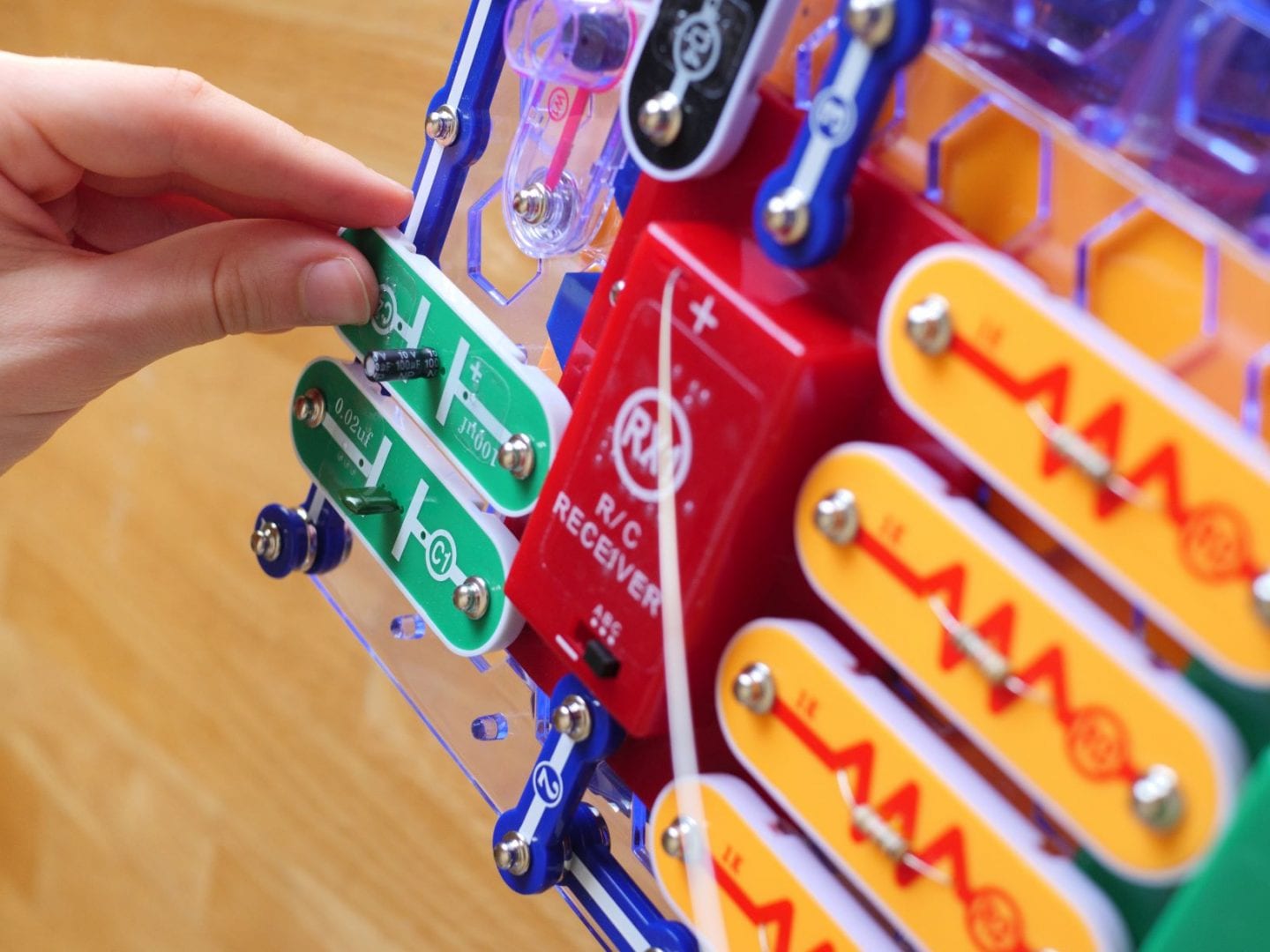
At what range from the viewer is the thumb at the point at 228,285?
0.46 metres

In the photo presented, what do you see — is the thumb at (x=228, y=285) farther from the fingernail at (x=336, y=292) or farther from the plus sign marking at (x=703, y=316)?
the plus sign marking at (x=703, y=316)

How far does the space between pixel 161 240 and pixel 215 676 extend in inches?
16.0

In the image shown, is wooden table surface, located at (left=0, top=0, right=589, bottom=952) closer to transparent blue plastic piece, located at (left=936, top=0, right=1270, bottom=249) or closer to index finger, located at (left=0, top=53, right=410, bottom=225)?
index finger, located at (left=0, top=53, right=410, bottom=225)

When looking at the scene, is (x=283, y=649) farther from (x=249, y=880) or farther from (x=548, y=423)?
(x=548, y=423)

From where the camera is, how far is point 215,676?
0.83 metres

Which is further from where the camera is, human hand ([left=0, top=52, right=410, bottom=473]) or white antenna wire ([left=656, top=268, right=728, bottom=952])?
human hand ([left=0, top=52, right=410, bottom=473])

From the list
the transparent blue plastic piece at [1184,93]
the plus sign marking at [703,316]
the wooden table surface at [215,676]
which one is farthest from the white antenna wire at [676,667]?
the wooden table surface at [215,676]

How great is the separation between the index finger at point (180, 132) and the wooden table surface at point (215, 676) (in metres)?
0.18

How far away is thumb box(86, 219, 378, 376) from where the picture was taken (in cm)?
46

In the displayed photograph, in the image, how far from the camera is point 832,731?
1.07 feet

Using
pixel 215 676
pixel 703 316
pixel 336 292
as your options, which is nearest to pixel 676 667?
pixel 703 316

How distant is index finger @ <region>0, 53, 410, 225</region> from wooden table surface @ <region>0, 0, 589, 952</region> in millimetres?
181

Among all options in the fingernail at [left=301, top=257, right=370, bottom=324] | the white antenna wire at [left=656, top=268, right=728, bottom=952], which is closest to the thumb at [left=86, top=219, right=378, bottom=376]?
the fingernail at [left=301, top=257, right=370, bottom=324]

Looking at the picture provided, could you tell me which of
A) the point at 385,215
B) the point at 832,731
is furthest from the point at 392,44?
the point at 832,731
